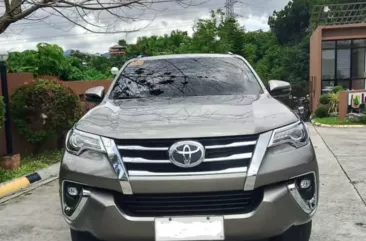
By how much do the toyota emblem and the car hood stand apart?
0.06m

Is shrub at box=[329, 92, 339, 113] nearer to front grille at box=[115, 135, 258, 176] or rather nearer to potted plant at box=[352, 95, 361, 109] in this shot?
potted plant at box=[352, 95, 361, 109]

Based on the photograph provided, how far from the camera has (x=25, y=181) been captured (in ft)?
21.8

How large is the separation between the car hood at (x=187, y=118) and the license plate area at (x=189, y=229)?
530mm

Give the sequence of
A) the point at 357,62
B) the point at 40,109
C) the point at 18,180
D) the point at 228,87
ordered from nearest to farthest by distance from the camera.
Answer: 1. the point at 228,87
2. the point at 18,180
3. the point at 40,109
4. the point at 357,62

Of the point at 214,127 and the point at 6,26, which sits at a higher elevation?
the point at 6,26

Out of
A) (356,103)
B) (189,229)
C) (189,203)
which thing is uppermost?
(189,203)

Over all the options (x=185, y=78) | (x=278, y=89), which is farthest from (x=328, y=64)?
(x=185, y=78)

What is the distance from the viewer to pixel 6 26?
6816 mm

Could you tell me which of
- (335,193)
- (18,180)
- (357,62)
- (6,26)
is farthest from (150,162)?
(357,62)

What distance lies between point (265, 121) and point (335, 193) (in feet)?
9.44

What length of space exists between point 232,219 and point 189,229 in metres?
0.28

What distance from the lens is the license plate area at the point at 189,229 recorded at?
9.50 feet

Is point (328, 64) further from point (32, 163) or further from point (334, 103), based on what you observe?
point (32, 163)

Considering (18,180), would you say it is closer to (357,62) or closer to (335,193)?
(335,193)
